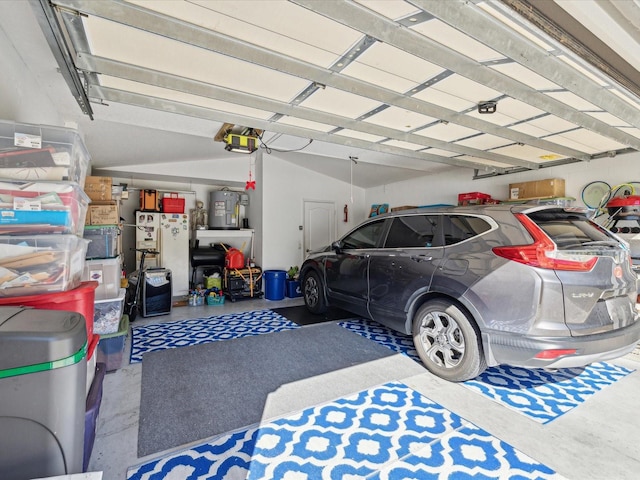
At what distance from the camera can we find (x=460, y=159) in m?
4.93

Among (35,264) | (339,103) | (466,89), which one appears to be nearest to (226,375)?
(35,264)

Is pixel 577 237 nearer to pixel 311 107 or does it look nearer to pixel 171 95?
pixel 311 107

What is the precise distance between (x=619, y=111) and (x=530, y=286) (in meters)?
1.90

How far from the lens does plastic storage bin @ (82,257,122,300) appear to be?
2.88m

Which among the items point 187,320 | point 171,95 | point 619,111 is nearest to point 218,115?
point 171,95

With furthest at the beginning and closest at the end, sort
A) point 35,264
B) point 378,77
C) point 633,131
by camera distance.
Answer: point 633,131 → point 378,77 → point 35,264

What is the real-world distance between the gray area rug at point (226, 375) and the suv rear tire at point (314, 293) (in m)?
0.57

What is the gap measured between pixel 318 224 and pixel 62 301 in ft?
18.6

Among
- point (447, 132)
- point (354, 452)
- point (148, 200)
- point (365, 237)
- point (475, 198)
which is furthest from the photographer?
point (148, 200)

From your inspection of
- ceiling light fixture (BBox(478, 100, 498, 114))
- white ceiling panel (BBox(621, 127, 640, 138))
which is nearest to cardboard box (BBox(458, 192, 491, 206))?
white ceiling panel (BBox(621, 127, 640, 138))

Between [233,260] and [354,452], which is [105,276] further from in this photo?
[233,260]

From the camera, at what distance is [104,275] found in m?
2.95

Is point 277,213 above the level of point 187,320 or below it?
above

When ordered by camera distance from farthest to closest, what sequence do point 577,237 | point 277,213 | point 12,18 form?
point 277,213 → point 577,237 → point 12,18
